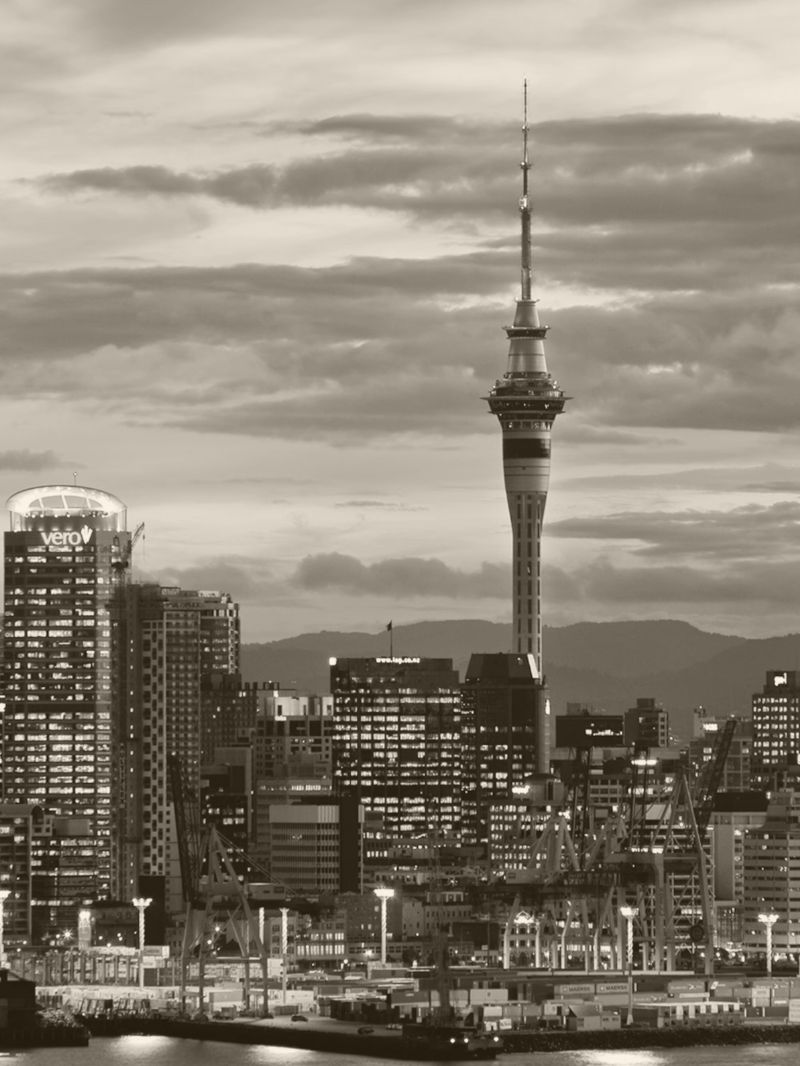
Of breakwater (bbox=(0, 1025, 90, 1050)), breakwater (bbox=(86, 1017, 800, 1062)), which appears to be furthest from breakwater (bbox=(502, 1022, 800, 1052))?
breakwater (bbox=(0, 1025, 90, 1050))

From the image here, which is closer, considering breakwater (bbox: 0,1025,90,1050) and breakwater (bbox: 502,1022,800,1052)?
breakwater (bbox: 502,1022,800,1052)

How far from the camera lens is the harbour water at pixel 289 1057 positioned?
5915 inches

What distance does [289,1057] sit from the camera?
153875 millimetres

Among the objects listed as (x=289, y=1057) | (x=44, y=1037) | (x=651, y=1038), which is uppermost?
(x=44, y=1037)

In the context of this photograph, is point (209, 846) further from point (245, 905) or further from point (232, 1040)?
point (232, 1040)

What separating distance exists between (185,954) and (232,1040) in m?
17.2

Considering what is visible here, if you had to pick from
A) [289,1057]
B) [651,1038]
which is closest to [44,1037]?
[289,1057]

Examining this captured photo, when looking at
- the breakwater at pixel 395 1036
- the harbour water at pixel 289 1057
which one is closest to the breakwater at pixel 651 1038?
the breakwater at pixel 395 1036

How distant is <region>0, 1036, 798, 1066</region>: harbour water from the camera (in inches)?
5915

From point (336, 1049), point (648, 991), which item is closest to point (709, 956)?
point (648, 991)

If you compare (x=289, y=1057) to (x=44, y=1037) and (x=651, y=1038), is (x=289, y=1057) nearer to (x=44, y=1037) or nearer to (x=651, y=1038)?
(x=44, y=1037)

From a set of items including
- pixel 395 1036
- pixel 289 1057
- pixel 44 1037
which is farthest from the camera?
pixel 44 1037

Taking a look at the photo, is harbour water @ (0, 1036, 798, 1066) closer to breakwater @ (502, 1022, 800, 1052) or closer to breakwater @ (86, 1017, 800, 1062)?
breakwater @ (86, 1017, 800, 1062)

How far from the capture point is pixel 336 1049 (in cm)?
15588
